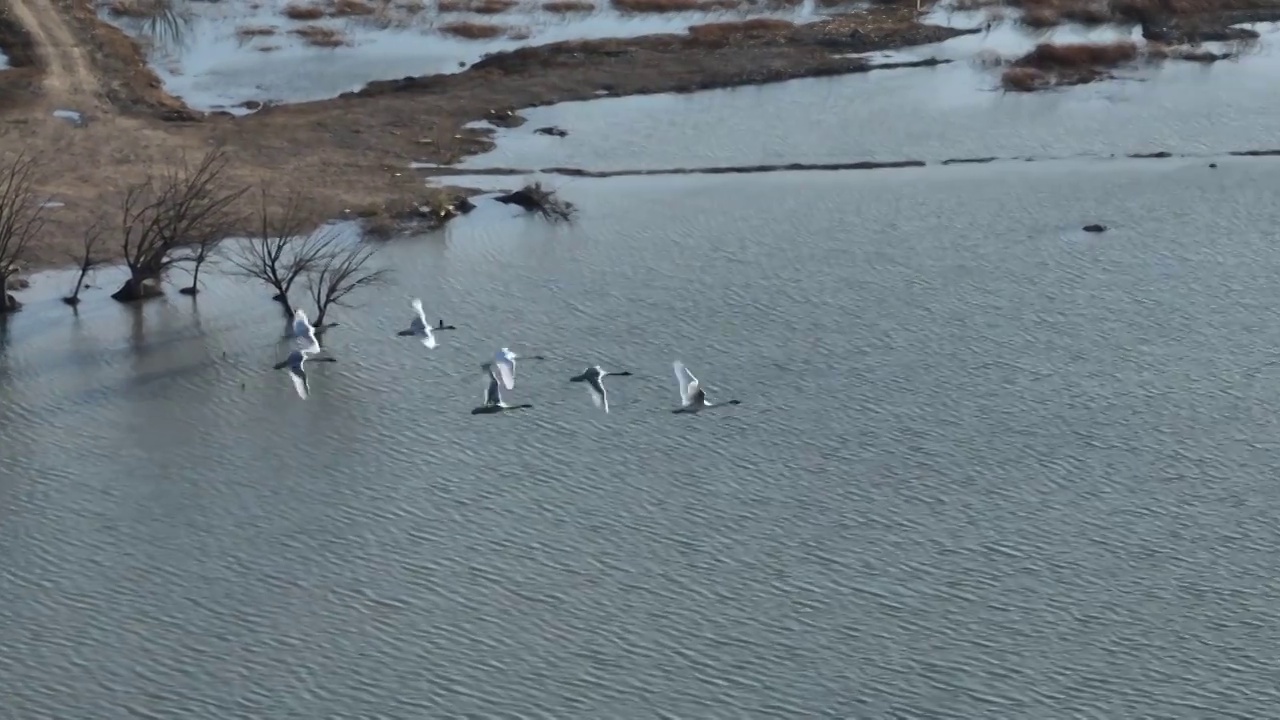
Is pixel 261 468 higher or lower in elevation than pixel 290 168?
lower

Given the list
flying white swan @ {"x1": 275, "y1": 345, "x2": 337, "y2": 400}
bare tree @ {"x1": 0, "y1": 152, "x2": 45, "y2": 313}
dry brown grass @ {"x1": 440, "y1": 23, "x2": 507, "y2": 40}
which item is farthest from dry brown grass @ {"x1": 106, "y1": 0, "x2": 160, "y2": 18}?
flying white swan @ {"x1": 275, "y1": 345, "x2": 337, "y2": 400}

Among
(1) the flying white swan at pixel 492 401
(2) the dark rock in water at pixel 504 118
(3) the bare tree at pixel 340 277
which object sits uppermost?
(2) the dark rock in water at pixel 504 118

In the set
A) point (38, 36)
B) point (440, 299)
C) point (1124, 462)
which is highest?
point (38, 36)

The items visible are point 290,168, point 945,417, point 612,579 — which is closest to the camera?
point 612,579

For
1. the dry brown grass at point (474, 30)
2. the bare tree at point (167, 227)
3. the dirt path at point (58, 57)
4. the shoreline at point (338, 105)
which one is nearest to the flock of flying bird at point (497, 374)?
the bare tree at point (167, 227)

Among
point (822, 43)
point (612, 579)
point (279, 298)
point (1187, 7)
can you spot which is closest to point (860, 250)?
point (279, 298)

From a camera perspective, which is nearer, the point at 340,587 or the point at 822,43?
the point at 340,587

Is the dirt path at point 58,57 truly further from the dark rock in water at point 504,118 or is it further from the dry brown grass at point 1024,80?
the dry brown grass at point 1024,80

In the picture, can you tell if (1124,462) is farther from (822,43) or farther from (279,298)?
(822,43)
